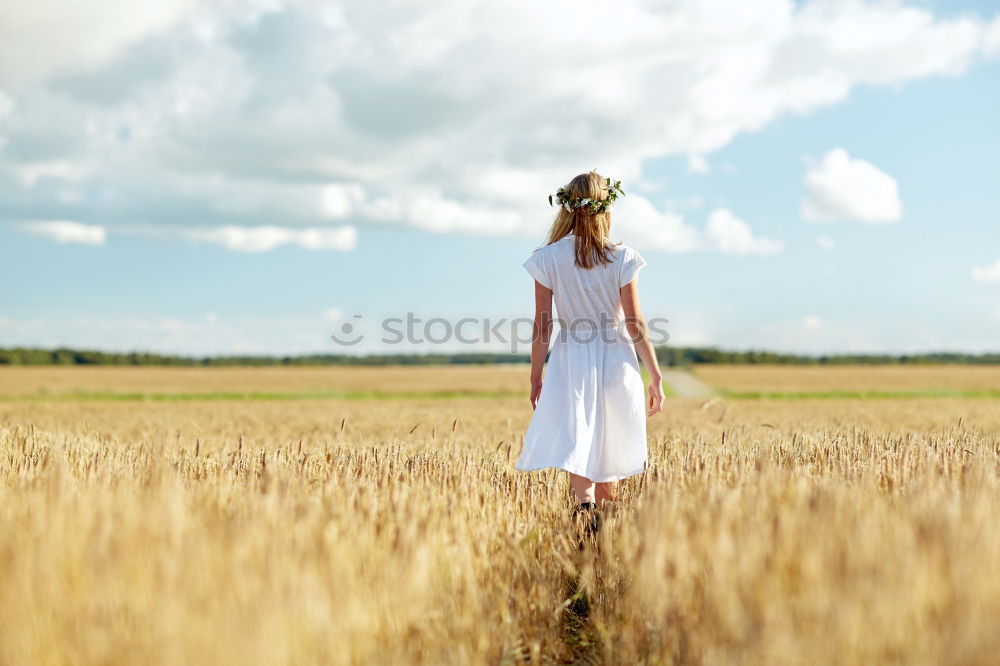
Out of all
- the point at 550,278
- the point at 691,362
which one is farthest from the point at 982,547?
the point at 691,362

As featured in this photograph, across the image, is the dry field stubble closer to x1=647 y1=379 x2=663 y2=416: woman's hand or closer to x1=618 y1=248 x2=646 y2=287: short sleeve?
x1=647 y1=379 x2=663 y2=416: woman's hand

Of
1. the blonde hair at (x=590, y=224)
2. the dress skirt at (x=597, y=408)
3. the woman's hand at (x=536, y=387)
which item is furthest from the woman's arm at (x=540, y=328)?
the blonde hair at (x=590, y=224)

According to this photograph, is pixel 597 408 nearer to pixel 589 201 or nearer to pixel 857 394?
pixel 589 201

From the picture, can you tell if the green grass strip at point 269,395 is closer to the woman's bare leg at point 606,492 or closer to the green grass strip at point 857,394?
the green grass strip at point 857,394

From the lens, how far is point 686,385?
2051 inches

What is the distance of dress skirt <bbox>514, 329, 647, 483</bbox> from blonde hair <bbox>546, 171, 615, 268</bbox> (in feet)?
1.64

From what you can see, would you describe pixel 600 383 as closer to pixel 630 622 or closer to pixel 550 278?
pixel 550 278

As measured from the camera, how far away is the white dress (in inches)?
197

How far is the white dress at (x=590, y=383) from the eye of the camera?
4.99 meters

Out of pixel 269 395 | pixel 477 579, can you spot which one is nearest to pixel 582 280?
pixel 477 579

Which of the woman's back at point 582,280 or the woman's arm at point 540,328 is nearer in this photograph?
the woman's back at point 582,280

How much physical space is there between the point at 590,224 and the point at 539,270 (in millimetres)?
443

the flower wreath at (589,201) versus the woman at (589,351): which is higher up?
the flower wreath at (589,201)

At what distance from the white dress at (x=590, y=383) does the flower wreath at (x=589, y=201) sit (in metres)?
0.21
